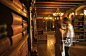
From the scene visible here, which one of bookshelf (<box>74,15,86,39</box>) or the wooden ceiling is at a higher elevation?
the wooden ceiling

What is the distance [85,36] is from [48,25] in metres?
13.4

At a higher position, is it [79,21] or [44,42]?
[79,21]

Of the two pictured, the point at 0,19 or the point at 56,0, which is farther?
the point at 56,0

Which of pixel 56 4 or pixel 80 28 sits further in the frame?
pixel 56 4

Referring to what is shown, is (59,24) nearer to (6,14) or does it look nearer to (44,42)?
(6,14)

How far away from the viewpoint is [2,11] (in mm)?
675

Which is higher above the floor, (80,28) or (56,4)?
(56,4)

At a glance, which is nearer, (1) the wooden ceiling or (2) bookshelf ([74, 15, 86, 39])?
(1) the wooden ceiling

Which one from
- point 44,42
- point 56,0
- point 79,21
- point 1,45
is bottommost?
point 44,42

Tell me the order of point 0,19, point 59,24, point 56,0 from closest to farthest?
point 0,19 < point 59,24 < point 56,0

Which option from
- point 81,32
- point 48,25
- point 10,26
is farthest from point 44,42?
point 48,25

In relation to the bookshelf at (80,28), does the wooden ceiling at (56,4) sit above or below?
above

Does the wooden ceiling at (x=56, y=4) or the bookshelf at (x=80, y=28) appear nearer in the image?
the wooden ceiling at (x=56, y=4)

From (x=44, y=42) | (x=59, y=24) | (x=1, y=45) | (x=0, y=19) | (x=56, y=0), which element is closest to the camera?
(x=1, y=45)
